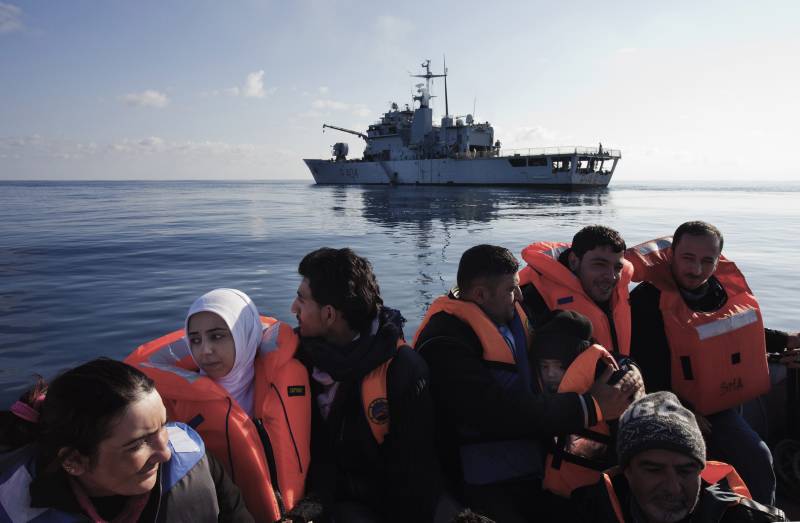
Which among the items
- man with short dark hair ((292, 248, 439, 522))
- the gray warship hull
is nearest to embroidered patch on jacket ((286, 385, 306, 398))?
man with short dark hair ((292, 248, 439, 522))

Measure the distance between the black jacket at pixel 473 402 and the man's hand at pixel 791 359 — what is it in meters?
2.49

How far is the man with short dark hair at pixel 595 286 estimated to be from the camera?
11.0ft

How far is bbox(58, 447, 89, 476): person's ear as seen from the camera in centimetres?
161

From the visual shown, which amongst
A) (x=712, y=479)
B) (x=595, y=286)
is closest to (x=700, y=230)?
(x=595, y=286)

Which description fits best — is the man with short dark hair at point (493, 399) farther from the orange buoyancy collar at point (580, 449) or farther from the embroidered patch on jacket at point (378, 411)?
the embroidered patch on jacket at point (378, 411)

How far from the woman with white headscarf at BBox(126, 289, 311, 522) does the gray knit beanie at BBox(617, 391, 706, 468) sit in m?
1.57

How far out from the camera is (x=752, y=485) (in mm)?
3025

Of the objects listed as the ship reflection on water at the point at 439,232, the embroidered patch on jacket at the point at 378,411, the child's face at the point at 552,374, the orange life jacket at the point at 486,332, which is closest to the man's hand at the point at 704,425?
the child's face at the point at 552,374

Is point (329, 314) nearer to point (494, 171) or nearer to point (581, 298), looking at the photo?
point (581, 298)

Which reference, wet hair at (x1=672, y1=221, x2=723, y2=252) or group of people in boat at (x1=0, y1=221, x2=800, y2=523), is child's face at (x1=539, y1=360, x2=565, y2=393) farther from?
wet hair at (x1=672, y1=221, x2=723, y2=252)

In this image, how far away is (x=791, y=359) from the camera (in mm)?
3756

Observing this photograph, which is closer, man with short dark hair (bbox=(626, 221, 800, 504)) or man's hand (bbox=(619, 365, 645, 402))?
man's hand (bbox=(619, 365, 645, 402))

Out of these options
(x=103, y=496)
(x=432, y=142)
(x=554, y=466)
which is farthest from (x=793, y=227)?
(x=432, y=142)

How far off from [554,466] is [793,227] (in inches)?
1103
